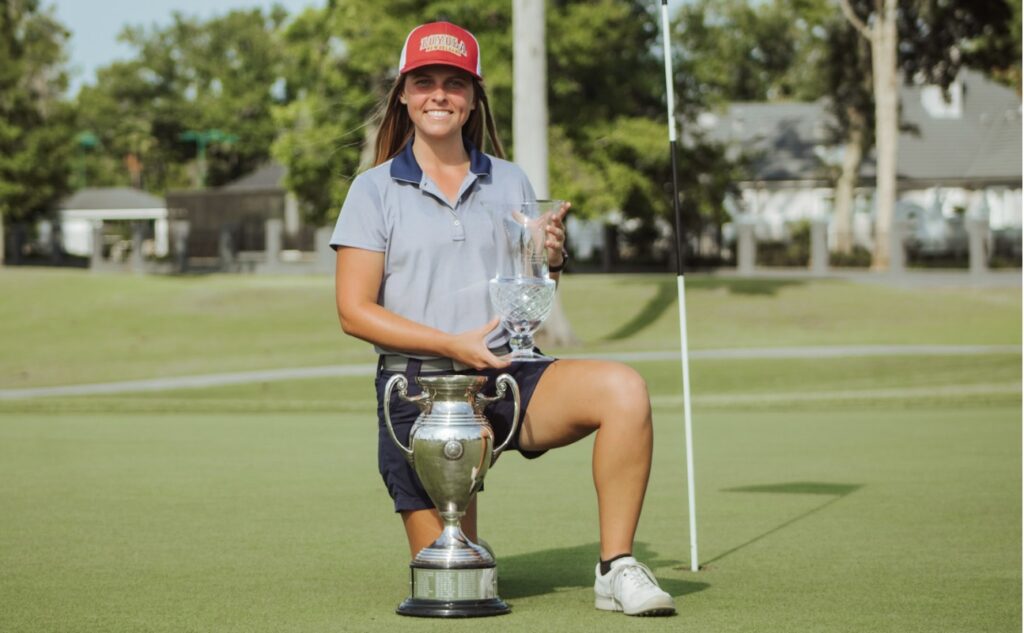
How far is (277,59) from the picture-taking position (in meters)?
109

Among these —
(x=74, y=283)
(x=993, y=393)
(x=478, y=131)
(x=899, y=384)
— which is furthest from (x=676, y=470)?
(x=74, y=283)

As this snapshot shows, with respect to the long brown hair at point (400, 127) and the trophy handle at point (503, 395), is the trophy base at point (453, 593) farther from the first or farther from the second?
the long brown hair at point (400, 127)

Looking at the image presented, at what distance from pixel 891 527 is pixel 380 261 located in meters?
3.41

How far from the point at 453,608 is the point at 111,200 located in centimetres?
10816

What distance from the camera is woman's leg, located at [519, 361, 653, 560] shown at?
17.2 ft

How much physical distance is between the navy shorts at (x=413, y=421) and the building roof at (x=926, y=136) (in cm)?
6350

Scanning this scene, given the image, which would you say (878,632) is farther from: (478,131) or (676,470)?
(676,470)

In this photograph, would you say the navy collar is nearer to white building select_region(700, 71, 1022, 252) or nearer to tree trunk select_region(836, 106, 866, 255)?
tree trunk select_region(836, 106, 866, 255)

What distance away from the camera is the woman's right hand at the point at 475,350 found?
16.7ft

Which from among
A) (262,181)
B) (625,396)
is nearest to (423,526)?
(625,396)

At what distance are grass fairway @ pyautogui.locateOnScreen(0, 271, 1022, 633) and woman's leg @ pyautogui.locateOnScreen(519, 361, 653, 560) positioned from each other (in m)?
0.30

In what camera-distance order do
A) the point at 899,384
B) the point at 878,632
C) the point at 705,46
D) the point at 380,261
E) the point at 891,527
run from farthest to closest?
the point at 705,46 < the point at 899,384 < the point at 891,527 < the point at 380,261 < the point at 878,632

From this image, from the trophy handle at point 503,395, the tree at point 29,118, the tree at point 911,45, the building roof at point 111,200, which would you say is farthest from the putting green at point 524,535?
the building roof at point 111,200

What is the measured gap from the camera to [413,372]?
5.39 meters
